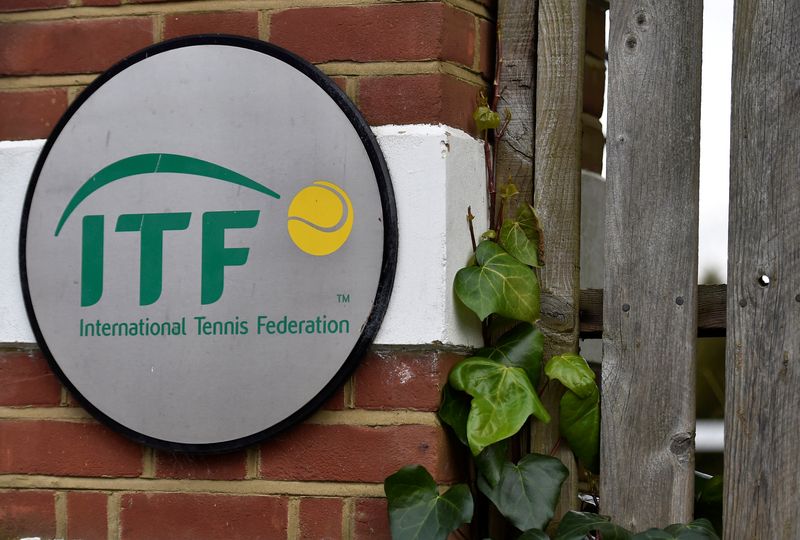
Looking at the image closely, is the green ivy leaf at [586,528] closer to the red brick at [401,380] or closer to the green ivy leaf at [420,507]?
the green ivy leaf at [420,507]

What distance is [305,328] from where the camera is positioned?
174 centimetres

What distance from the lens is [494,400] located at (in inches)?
67.7

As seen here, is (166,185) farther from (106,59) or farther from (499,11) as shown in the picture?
(499,11)

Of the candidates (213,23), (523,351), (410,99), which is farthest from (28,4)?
(523,351)

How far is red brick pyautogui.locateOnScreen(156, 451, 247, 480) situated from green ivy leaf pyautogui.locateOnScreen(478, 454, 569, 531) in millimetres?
402

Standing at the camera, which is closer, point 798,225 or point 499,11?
point 798,225

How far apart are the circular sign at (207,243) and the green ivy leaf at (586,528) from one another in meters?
0.43

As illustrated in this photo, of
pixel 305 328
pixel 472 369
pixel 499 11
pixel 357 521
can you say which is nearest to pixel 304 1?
pixel 499 11

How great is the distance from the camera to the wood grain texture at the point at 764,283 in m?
1.73

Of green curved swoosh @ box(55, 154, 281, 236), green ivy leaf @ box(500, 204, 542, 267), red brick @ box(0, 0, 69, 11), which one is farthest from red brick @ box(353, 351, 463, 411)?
red brick @ box(0, 0, 69, 11)

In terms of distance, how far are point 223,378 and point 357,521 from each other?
32 centimetres

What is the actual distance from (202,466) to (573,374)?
640mm

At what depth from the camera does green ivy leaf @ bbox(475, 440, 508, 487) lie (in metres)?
1.73

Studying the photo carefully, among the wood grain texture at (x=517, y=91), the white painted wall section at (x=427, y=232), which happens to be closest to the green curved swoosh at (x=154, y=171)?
the white painted wall section at (x=427, y=232)
